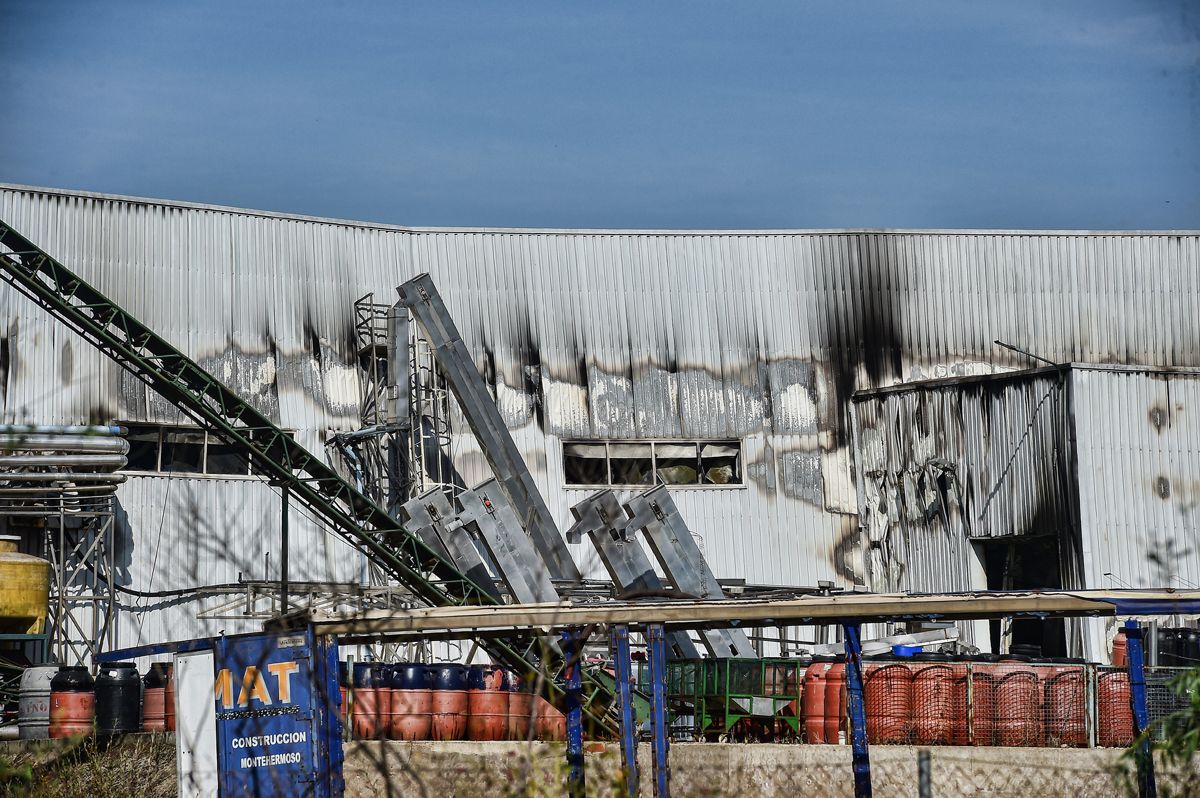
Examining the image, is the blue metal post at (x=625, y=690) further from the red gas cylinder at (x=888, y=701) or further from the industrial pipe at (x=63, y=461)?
the industrial pipe at (x=63, y=461)

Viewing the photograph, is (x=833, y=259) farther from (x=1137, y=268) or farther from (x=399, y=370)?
(x=399, y=370)

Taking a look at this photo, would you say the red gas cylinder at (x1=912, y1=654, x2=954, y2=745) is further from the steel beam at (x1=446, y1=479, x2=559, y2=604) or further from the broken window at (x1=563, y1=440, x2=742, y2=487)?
the broken window at (x1=563, y1=440, x2=742, y2=487)

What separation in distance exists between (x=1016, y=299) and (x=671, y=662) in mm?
17223

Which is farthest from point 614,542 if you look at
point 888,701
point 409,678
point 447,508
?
point 888,701

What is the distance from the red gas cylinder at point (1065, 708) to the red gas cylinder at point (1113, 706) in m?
0.27

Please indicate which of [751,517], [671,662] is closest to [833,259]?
[751,517]

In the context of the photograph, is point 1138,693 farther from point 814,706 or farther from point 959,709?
point 814,706

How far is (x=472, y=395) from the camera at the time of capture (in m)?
31.4

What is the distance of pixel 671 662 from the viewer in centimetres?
2345

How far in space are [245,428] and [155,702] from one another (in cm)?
546

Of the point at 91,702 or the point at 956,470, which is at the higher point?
the point at 956,470

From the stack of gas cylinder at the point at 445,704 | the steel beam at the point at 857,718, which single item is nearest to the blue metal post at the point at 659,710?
the steel beam at the point at 857,718

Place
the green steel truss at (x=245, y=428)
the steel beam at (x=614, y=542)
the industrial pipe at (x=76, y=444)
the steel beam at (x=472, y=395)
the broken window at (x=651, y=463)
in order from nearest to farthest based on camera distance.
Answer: the green steel truss at (x=245, y=428)
the industrial pipe at (x=76, y=444)
the steel beam at (x=614, y=542)
the steel beam at (x=472, y=395)
the broken window at (x=651, y=463)

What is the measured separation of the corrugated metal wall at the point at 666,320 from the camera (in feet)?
107
